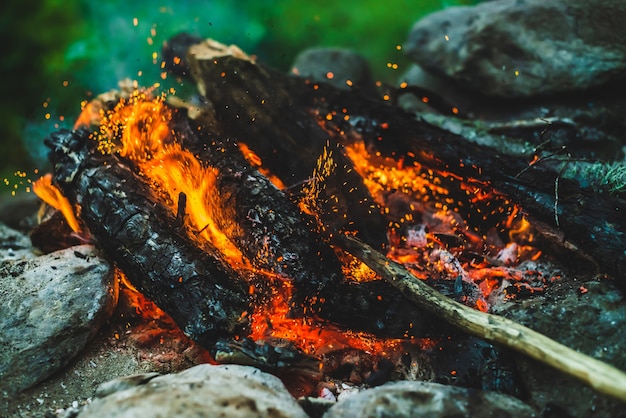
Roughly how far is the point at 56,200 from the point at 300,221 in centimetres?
229

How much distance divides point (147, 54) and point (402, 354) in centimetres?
653

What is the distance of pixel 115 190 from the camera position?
3738mm

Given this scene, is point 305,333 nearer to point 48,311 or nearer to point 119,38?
point 48,311

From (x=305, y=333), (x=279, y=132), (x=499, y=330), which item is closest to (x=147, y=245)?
(x=305, y=333)

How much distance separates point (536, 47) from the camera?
5309mm

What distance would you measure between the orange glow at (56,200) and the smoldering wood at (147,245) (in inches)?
7.7

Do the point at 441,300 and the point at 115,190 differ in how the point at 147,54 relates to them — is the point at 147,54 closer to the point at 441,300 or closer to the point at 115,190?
the point at 115,190

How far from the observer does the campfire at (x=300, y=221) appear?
3.15 meters

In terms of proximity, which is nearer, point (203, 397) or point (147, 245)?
point (203, 397)

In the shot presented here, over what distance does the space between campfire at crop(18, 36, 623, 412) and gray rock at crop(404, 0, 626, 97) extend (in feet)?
5.08

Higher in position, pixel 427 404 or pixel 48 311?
pixel 48 311

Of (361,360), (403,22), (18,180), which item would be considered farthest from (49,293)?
(403,22)

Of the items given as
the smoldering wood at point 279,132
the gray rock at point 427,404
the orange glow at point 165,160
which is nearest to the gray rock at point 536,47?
the smoldering wood at point 279,132

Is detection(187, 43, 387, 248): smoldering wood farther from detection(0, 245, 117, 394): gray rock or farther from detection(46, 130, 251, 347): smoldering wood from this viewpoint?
detection(0, 245, 117, 394): gray rock
